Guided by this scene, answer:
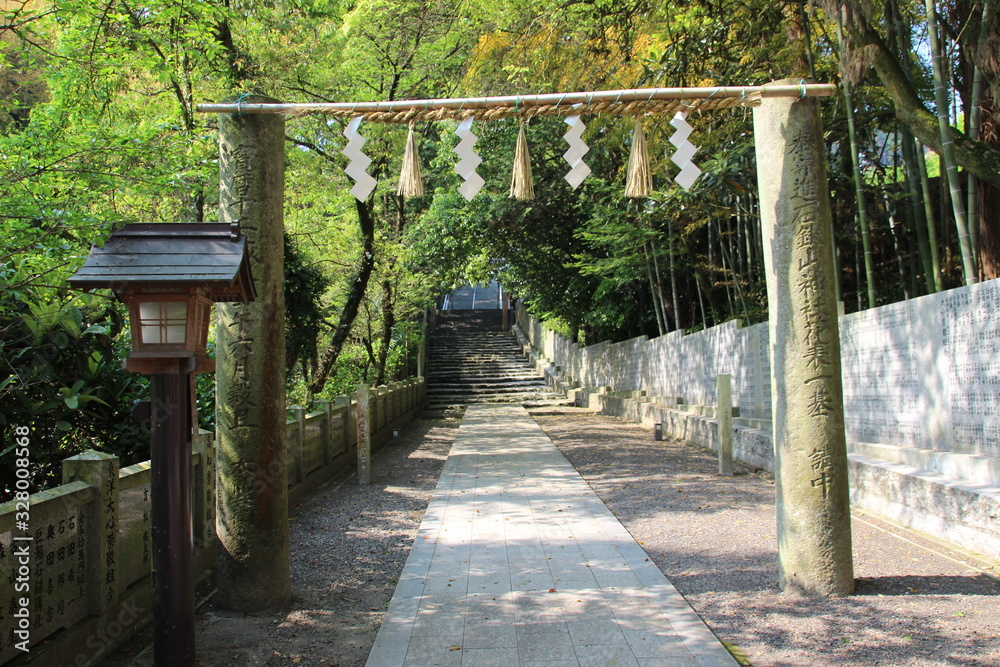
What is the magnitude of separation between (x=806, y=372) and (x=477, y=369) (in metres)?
24.4

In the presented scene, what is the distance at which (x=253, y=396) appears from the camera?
4484 millimetres

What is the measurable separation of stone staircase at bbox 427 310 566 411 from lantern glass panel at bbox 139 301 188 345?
64.3 ft

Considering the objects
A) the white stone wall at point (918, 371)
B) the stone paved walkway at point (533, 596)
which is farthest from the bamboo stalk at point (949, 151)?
the stone paved walkway at point (533, 596)

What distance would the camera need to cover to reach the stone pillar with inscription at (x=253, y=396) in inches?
176

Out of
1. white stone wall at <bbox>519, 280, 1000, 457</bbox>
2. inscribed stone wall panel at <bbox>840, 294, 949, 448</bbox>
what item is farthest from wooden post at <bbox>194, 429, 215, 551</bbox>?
white stone wall at <bbox>519, 280, 1000, 457</bbox>

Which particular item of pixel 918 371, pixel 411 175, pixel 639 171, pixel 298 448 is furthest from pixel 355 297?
pixel 639 171

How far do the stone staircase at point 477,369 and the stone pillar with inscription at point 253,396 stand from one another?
18.5 m

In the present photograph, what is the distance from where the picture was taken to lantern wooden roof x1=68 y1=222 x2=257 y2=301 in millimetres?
3441

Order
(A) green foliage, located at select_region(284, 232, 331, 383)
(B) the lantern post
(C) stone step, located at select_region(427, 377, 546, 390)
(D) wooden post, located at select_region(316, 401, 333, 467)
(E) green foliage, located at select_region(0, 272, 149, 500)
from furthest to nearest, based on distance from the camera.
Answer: (C) stone step, located at select_region(427, 377, 546, 390) → (A) green foliage, located at select_region(284, 232, 331, 383) → (D) wooden post, located at select_region(316, 401, 333, 467) → (E) green foliage, located at select_region(0, 272, 149, 500) → (B) the lantern post

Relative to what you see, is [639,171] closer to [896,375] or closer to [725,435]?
[896,375]

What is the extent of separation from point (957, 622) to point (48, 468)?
6.08 m

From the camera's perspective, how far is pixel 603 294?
18.2 metres

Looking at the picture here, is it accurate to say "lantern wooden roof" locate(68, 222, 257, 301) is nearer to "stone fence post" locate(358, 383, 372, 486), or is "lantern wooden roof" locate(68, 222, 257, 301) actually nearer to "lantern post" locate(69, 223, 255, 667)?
"lantern post" locate(69, 223, 255, 667)

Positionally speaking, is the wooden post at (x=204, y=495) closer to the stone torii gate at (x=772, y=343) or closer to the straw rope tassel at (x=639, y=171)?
the stone torii gate at (x=772, y=343)
